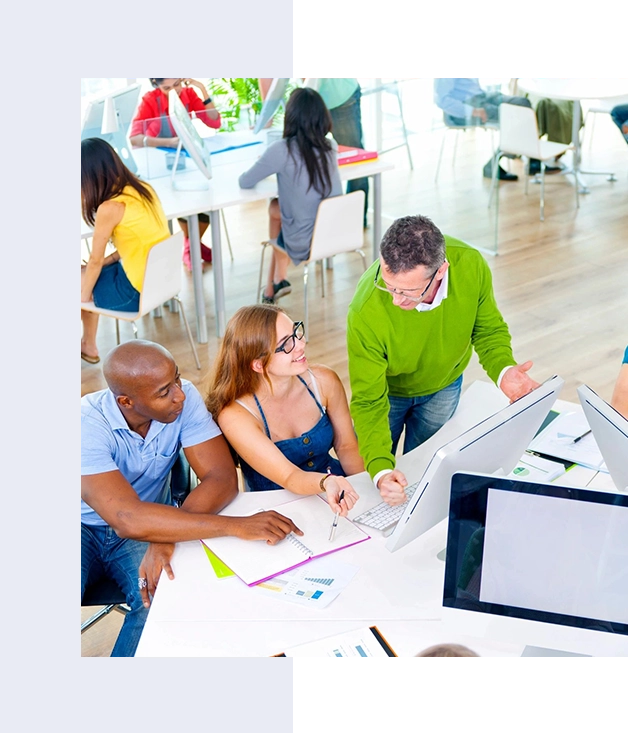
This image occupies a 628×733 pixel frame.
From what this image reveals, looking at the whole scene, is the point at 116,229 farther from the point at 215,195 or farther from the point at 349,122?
the point at 349,122

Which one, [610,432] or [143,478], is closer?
[610,432]

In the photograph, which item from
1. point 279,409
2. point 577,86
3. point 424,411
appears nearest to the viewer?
point 279,409

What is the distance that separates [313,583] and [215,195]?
2883mm

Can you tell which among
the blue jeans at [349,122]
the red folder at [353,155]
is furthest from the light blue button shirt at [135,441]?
the blue jeans at [349,122]

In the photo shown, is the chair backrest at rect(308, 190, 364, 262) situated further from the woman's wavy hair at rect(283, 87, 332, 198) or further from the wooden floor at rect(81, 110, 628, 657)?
the wooden floor at rect(81, 110, 628, 657)

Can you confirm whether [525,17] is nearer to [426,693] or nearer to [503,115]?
[426,693]

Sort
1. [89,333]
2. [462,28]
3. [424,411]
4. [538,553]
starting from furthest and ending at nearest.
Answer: [89,333] < [424,411] < [462,28] < [538,553]

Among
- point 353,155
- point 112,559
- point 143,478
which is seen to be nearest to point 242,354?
point 143,478

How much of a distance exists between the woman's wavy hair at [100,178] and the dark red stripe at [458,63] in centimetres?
198

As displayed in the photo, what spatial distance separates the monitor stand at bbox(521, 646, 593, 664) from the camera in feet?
6.53

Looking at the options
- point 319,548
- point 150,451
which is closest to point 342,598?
point 319,548

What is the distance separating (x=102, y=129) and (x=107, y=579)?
2.58 metres

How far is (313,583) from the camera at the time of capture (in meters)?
2.12

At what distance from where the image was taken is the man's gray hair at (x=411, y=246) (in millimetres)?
2229
